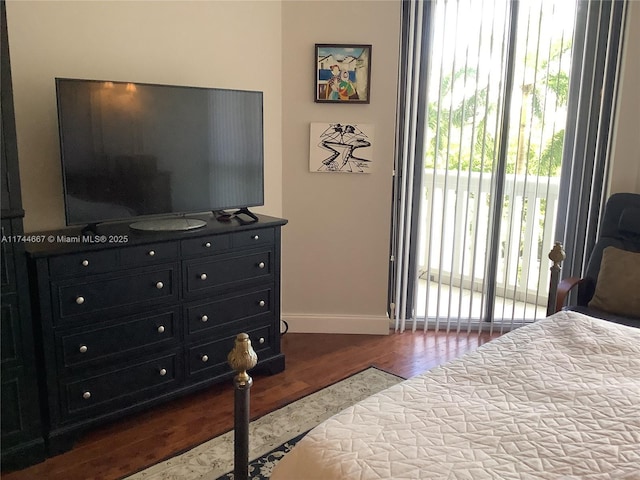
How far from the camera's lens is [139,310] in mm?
2607

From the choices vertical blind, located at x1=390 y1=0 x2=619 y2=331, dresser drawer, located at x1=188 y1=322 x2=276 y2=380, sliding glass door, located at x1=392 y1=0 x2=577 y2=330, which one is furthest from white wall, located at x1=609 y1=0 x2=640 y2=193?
dresser drawer, located at x1=188 y1=322 x2=276 y2=380

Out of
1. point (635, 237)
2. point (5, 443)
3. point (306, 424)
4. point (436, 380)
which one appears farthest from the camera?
point (635, 237)

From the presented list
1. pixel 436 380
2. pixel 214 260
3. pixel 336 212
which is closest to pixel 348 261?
pixel 336 212

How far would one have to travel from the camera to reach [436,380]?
1.75 meters

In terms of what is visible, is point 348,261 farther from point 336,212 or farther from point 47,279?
point 47,279

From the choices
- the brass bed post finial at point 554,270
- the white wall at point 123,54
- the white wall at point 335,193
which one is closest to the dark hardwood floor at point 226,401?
the white wall at point 335,193

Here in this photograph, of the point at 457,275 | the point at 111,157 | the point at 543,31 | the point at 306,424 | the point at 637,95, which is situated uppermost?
the point at 543,31

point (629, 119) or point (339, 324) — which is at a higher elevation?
point (629, 119)

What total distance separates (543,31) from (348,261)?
1.93 m

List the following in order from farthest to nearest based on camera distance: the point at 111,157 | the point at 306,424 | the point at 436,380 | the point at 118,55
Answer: the point at 118,55
the point at 306,424
the point at 111,157
the point at 436,380

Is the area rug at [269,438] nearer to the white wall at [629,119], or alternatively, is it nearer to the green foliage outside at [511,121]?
the green foliage outside at [511,121]

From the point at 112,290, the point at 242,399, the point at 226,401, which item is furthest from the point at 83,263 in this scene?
the point at 242,399

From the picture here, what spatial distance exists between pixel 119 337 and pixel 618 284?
2562 mm

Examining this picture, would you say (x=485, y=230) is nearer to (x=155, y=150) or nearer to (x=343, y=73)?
(x=343, y=73)
